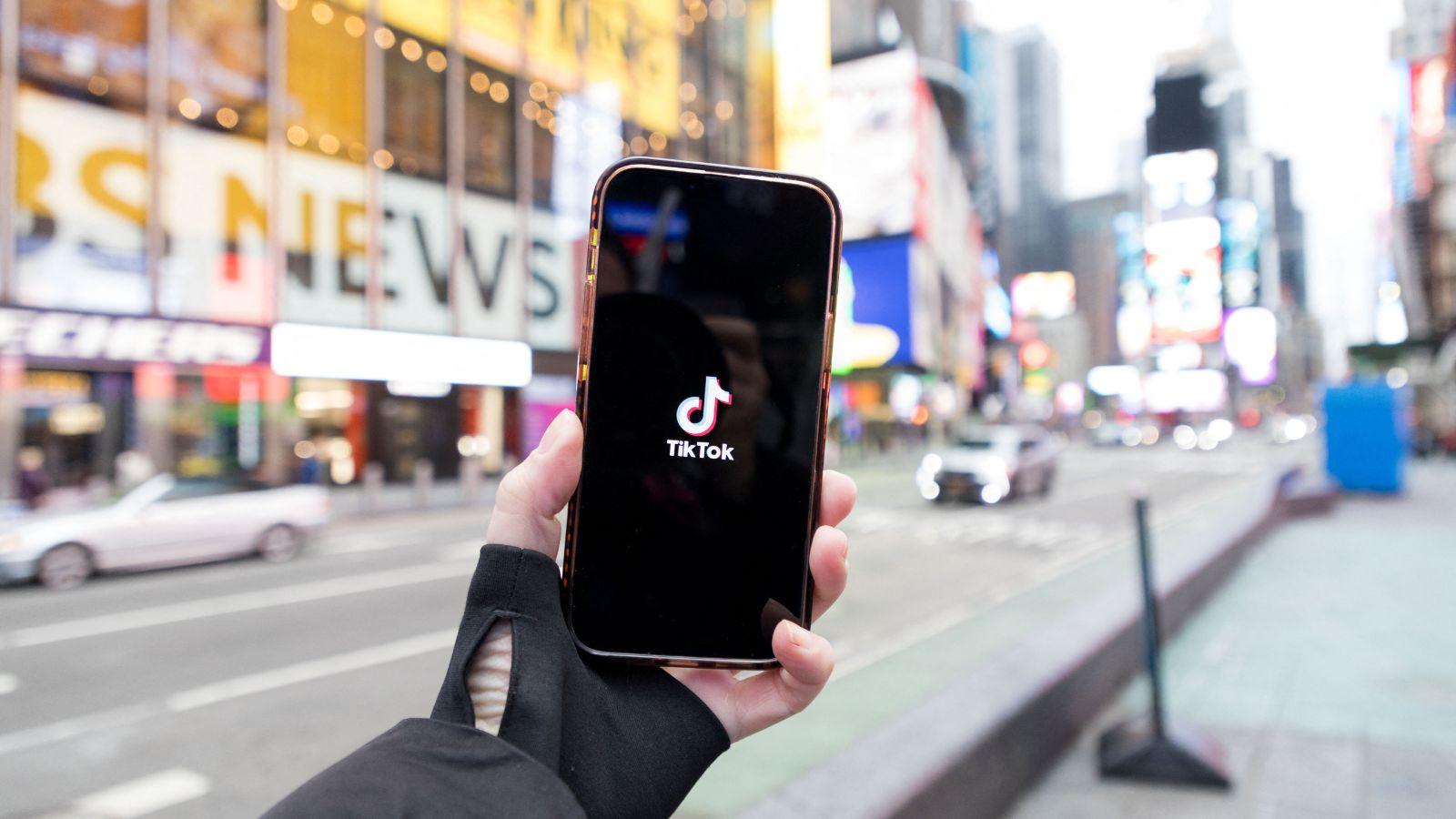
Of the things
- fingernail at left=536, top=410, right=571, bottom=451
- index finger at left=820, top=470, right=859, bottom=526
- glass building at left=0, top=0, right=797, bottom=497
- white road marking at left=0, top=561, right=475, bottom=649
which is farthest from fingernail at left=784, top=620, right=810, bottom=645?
glass building at left=0, top=0, right=797, bottom=497

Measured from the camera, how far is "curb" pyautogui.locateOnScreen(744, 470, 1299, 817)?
8.89 ft

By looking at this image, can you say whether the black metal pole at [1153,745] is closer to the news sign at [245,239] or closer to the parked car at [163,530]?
the parked car at [163,530]

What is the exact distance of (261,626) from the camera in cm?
678

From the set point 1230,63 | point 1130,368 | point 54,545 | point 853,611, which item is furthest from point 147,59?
point 1230,63

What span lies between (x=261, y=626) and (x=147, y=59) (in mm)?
10865

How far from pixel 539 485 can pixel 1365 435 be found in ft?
67.0

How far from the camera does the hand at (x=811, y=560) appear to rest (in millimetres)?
1240

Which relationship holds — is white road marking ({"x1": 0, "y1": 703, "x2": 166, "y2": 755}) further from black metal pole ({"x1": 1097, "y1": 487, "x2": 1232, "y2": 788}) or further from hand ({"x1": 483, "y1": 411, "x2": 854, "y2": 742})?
black metal pole ({"x1": 1097, "y1": 487, "x2": 1232, "y2": 788})

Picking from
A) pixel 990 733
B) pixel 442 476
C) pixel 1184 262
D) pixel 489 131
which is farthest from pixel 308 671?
pixel 1184 262

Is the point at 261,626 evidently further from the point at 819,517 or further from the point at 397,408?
the point at 397,408

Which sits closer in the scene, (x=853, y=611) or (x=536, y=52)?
(x=853, y=611)

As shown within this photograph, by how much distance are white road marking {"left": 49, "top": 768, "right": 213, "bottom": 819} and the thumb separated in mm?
3414

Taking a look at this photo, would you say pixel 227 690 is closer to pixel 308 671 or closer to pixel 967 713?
pixel 308 671

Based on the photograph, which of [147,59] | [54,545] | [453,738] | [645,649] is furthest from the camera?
[147,59]
